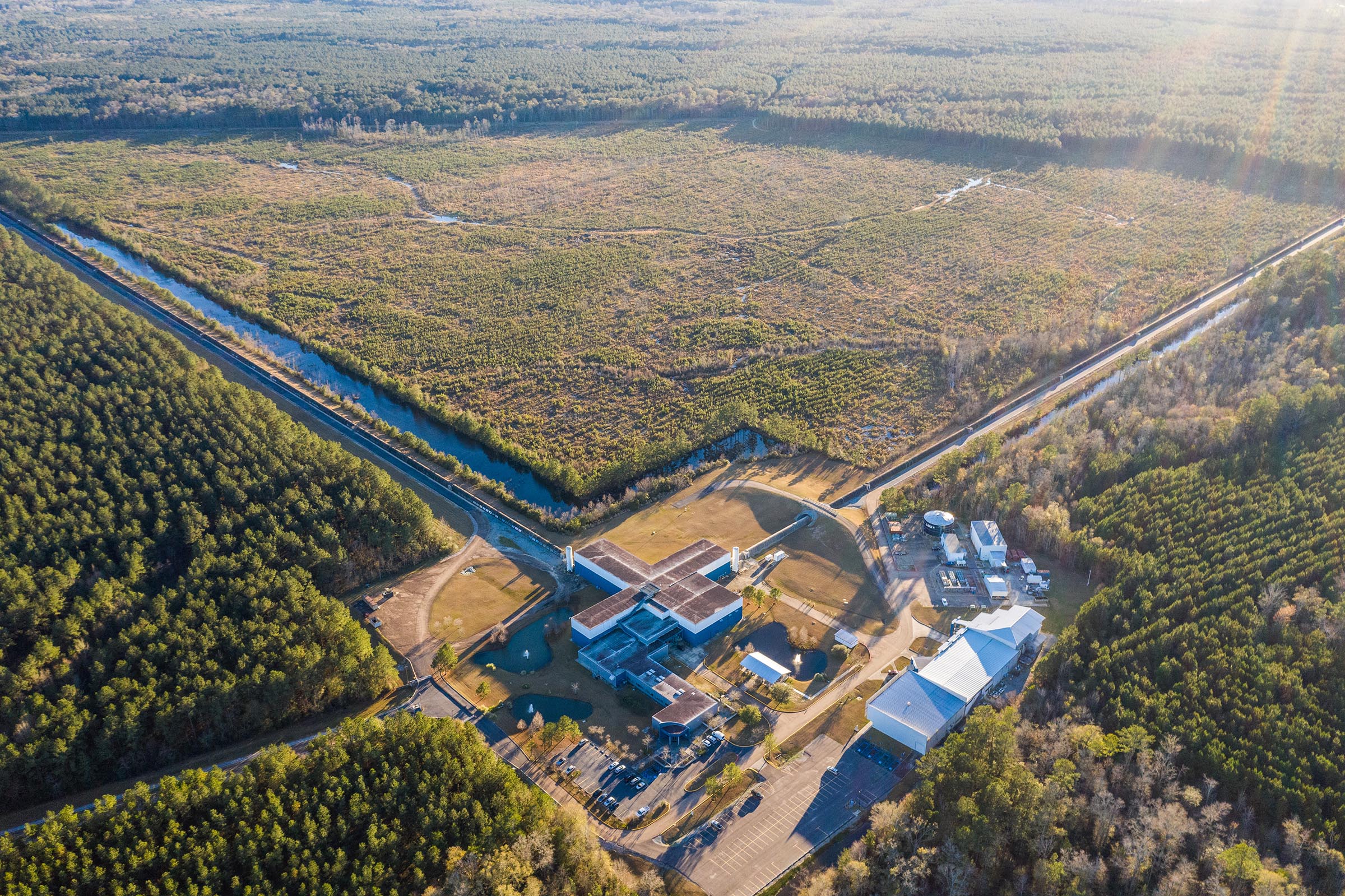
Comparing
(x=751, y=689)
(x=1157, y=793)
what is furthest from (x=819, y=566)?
(x=1157, y=793)

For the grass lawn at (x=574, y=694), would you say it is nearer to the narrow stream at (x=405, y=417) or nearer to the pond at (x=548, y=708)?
the pond at (x=548, y=708)

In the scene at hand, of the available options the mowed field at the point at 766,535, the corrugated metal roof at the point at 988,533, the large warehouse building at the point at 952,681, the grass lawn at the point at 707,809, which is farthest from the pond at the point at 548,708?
the corrugated metal roof at the point at 988,533

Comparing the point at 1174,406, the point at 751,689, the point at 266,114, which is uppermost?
the point at 266,114

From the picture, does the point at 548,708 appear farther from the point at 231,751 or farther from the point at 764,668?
the point at 231,751

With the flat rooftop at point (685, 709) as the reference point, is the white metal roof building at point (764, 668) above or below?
below

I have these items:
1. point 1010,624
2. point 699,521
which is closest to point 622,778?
point 699,521

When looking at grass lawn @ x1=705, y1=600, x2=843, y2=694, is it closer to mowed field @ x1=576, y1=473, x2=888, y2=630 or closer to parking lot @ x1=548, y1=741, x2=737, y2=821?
mowed field @ x1=576, y1=473, x2=888, y2=630

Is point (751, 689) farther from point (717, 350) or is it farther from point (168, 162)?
point (168, 162)
